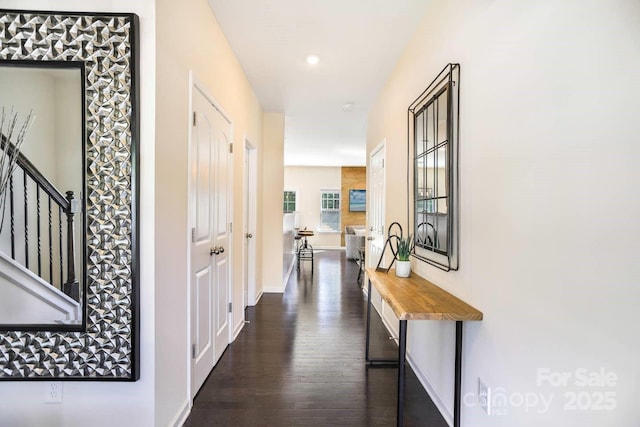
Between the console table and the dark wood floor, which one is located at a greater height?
the console table

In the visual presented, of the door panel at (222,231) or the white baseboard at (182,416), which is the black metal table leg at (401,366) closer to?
the white baseboard at (182,416)

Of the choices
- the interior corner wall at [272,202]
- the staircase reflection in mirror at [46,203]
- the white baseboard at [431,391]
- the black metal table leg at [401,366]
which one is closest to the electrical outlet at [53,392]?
the staircase reflection in mirror at [46,203]

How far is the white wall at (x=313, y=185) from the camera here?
9867 mm

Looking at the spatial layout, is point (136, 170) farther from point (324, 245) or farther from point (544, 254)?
point (324, 245)

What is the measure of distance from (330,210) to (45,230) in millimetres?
8670

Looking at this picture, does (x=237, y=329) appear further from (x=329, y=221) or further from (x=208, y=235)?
(x=329, y=221)

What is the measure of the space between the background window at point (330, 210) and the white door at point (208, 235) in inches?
287

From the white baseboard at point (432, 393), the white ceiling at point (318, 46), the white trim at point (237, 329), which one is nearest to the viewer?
the white baseboard at point (432, 393)

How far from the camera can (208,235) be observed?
220 centimetres

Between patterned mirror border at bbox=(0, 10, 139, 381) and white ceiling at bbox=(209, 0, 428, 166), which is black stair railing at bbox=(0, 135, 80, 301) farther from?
white ceiling at bbox=(209, 0, 428, 166)

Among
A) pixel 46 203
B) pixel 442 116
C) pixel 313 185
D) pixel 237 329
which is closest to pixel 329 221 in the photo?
pixel 313 185

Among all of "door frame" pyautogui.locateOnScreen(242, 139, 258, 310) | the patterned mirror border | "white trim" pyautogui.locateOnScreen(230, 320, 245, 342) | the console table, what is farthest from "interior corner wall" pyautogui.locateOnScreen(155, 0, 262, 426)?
"door frame" pyautogui.locateOnScreen(242, 139, 258, 310)

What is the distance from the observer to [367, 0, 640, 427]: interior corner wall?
2.56 ft

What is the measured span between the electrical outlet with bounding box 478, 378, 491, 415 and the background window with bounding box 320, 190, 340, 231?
850 centimetres
